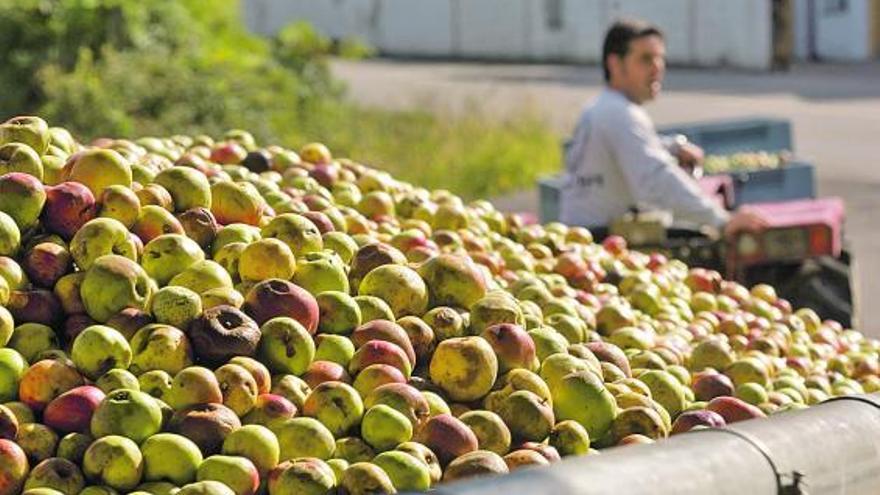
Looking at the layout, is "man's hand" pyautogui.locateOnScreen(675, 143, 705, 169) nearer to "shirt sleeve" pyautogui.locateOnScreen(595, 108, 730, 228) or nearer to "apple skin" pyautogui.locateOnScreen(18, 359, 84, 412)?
"shirt sleeve" pyautogui.locateOnScreen(595, 108, 730, 228)

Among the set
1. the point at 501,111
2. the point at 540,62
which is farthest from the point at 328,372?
the point at 540,62

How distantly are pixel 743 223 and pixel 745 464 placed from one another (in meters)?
5.55

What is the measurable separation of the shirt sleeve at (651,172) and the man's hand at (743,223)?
5 centimetres

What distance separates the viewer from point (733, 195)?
424 inches

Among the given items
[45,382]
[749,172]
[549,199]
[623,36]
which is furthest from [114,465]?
[749,172]

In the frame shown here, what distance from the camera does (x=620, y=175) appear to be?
9172mm

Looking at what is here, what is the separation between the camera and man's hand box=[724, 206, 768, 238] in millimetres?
8688

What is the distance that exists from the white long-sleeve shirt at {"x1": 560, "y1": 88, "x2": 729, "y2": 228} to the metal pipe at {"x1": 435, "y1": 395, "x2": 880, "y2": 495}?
5.11 metres

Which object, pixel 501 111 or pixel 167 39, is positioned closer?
pixel 167 39

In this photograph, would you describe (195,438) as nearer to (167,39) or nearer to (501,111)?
(167,39)

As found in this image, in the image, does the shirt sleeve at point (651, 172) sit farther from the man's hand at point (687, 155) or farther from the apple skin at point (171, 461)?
the apple skin at point (171, 461)

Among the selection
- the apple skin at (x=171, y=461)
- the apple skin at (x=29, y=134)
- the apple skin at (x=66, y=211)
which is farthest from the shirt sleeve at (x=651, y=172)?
the apple skin at (x=171, y=461)

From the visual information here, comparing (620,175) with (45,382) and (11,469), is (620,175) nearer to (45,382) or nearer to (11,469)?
(45,382)

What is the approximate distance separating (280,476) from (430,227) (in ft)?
7.24
